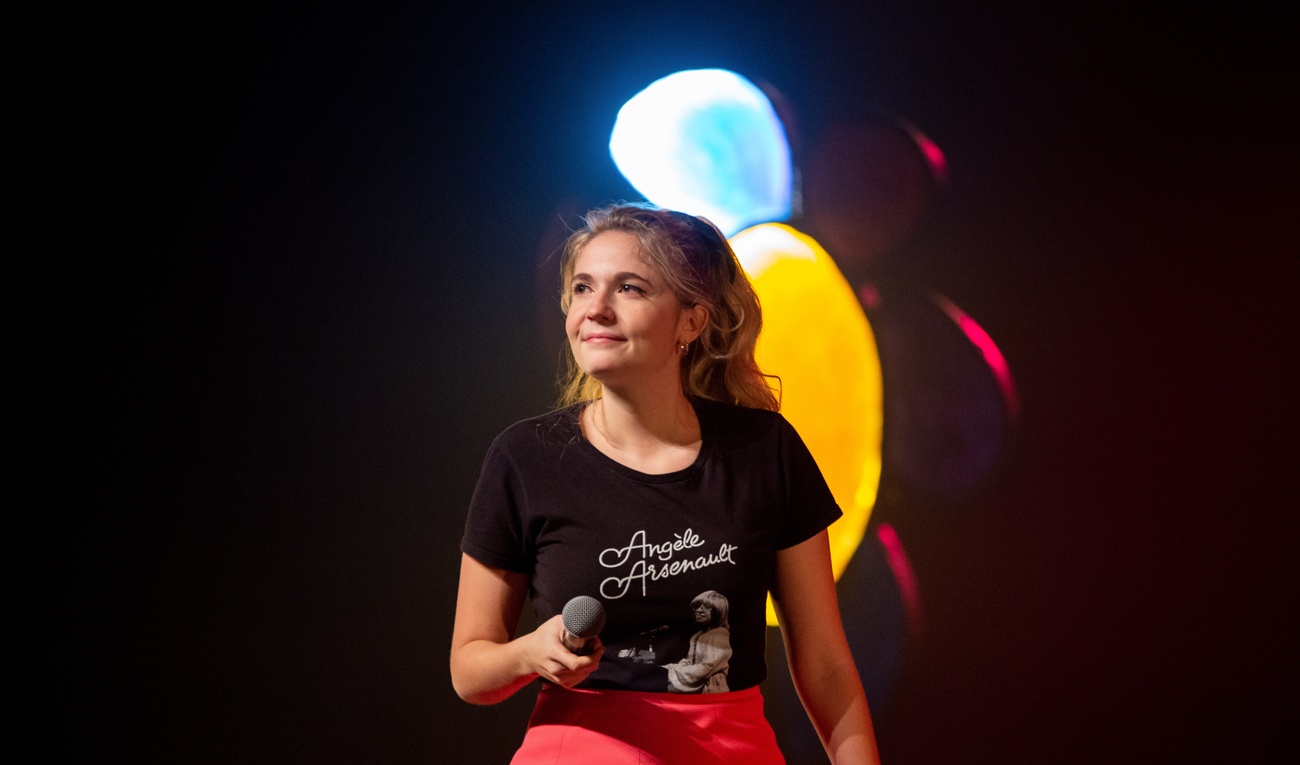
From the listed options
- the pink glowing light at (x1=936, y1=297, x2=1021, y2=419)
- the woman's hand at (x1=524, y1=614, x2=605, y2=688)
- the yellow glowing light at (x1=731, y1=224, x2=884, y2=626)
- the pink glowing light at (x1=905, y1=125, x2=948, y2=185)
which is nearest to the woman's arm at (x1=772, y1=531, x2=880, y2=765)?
the woman's hand at (x1=524, y1=614, x2=605, y2=688)

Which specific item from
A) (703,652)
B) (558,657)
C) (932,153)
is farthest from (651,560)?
(932,153)

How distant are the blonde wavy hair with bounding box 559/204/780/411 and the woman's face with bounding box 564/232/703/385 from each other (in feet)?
0.07

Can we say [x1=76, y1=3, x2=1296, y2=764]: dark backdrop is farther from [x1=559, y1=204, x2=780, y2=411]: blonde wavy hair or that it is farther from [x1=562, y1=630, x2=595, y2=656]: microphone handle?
[x1=562, y1=630, x2=595, y2=656]: microphone handle

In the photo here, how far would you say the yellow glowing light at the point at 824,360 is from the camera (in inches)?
73.4

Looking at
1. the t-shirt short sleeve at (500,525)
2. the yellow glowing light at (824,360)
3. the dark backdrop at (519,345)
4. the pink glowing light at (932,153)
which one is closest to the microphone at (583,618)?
the t-shirt short sleeve at (500,525)

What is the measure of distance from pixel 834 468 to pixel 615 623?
88 cm

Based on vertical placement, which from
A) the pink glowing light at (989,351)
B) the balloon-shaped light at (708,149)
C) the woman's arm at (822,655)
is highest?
the balloon-shaped light at (708,149)

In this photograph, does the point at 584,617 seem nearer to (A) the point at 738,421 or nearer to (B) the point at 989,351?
(A) the point at 738,421

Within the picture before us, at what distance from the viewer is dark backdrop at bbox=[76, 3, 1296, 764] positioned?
5.51 ft

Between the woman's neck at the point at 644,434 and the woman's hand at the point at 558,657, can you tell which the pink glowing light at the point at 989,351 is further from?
the woman's hand at the point at 558,657

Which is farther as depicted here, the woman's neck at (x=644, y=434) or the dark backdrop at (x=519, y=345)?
the dark backdrop at (x=519, y=345)

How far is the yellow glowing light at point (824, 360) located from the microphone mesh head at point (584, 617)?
41.7 inches

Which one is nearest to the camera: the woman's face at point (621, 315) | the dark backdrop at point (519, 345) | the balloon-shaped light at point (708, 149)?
the woman's face at point (621, 315)

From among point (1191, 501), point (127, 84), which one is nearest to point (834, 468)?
point (1191, 501)
